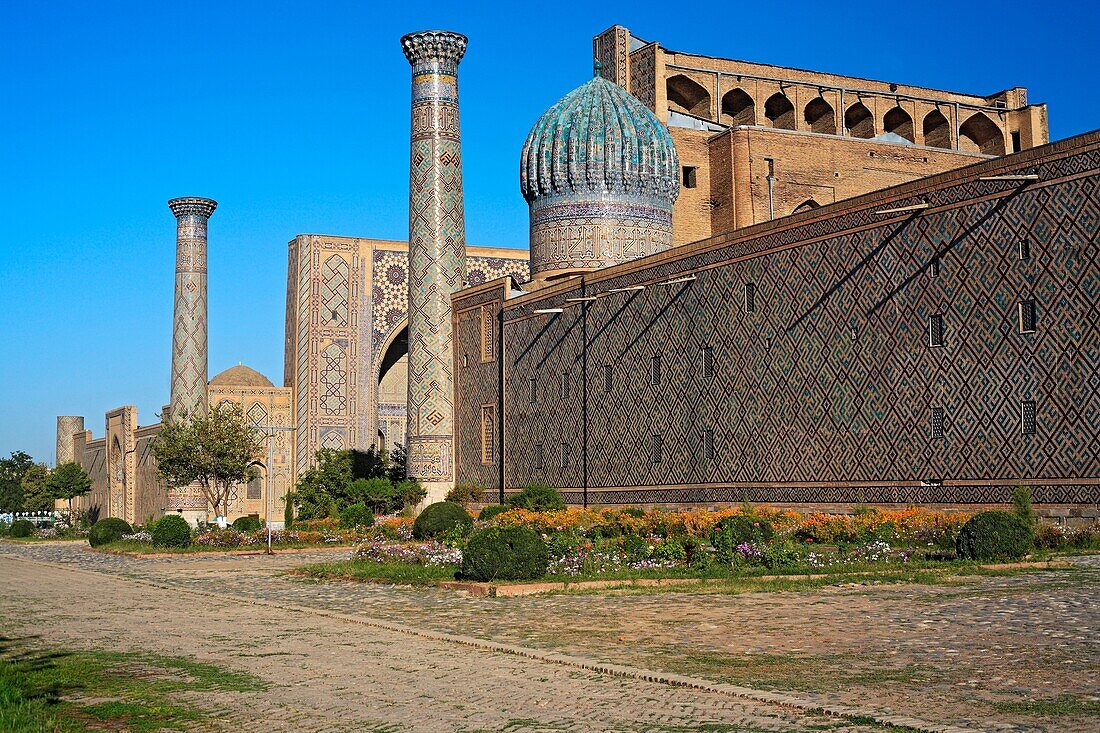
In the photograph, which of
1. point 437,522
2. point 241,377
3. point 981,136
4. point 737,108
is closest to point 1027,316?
point 437,522

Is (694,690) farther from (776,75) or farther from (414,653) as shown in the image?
(776,75)

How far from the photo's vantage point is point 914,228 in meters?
17.3

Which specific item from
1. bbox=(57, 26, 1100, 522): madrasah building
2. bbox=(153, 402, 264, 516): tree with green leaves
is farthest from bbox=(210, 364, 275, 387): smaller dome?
bbox=(153, 402, 264, 516): tree with green leaves

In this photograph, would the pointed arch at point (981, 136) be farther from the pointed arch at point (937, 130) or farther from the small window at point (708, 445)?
the small window at point (708, 445)

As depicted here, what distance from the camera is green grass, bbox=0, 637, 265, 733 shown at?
529 centimetres

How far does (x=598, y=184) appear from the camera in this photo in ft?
90.6

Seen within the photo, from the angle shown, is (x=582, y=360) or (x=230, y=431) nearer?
(x=582, y=360)

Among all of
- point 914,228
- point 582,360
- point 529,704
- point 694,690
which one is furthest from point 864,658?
point 582,360

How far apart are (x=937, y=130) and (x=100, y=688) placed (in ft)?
110

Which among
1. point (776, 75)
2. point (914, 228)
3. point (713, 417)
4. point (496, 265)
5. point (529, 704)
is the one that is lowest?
point (529, 704)

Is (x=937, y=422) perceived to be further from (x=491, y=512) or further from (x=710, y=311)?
(x=491, y=512)

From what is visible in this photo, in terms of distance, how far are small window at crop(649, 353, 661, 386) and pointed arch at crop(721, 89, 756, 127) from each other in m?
12.3

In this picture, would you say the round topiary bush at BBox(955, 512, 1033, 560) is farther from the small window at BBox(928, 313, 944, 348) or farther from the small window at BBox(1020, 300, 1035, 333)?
the small window at BBox(928, 313, 944, 348)

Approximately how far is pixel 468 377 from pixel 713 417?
30.2 feet
